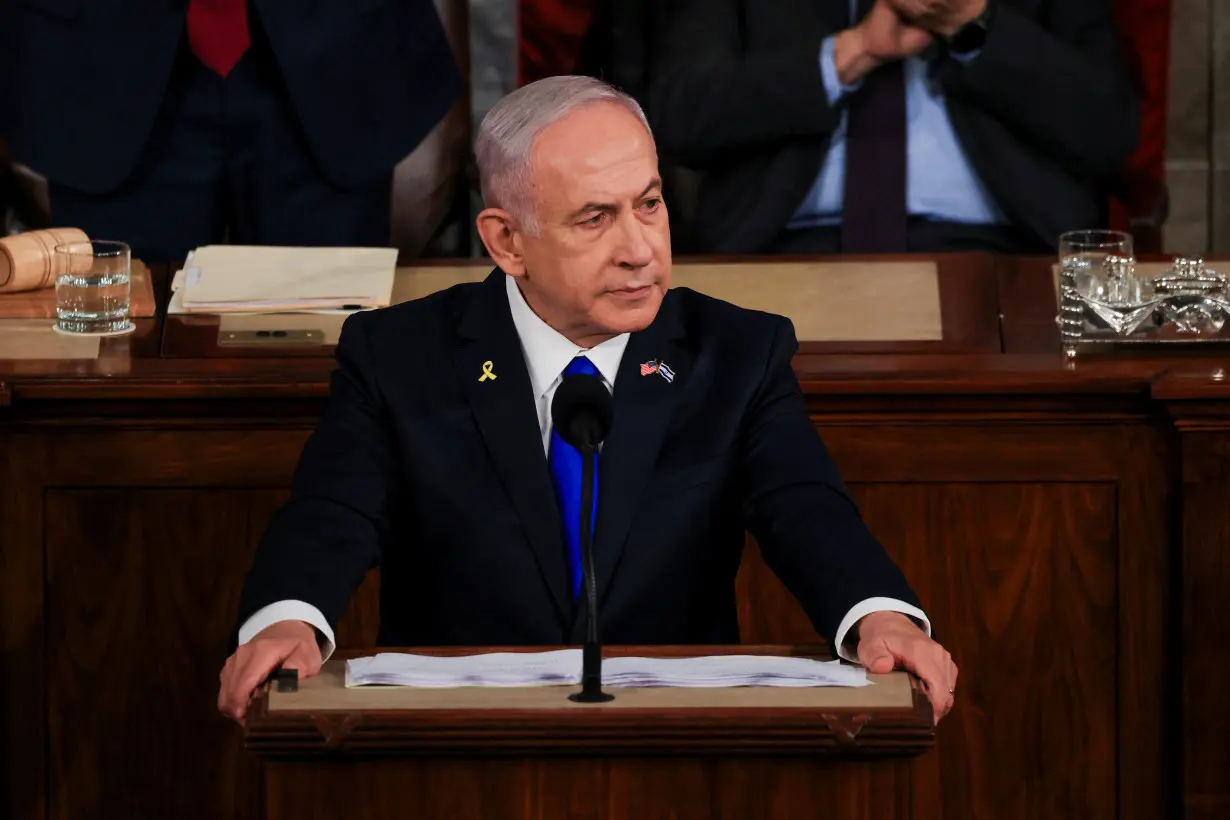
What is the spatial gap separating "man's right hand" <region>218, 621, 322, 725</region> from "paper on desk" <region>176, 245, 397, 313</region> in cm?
118

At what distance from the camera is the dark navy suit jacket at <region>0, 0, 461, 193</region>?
124 inches

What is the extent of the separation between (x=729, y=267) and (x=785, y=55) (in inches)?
22.9

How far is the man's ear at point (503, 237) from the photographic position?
1.86 meters

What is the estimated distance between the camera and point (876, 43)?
10.7ft

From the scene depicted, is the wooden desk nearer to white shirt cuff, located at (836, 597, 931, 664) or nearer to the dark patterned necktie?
white shirt cuff, located at (836, 597, 931, 664)

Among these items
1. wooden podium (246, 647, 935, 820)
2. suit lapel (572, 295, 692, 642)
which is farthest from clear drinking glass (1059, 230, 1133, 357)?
wooden podium (246, 647, 935, 820)

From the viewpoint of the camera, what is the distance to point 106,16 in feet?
10.4

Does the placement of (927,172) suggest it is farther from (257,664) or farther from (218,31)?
(257,664)

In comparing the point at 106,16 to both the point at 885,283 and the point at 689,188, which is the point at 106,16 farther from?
the point at 885,283

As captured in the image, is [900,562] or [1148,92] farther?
[1148,92]

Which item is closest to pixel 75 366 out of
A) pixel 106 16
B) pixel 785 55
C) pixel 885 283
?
pixel 106 16

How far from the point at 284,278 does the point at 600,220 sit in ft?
3.63

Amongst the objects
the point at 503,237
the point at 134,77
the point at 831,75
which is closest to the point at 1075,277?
the point at 831,75

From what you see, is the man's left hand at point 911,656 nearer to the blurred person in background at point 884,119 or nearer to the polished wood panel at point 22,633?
the polished wood panel at point 22,633
